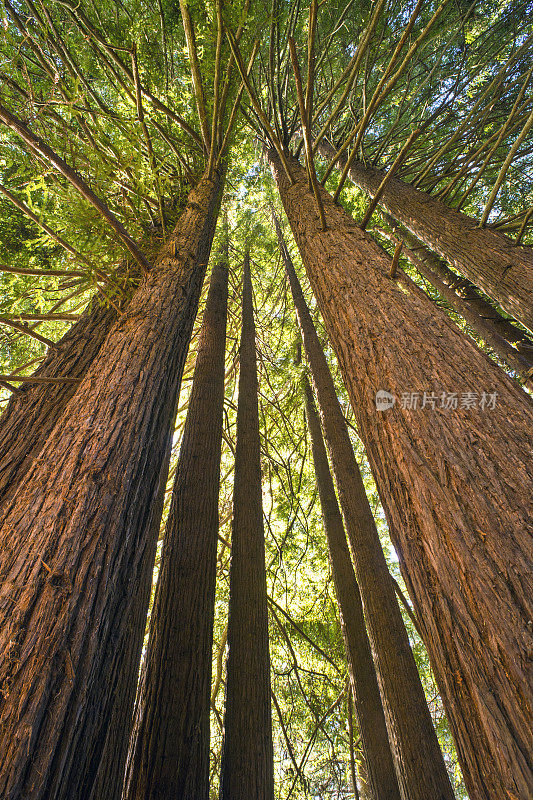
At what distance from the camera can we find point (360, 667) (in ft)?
9.57

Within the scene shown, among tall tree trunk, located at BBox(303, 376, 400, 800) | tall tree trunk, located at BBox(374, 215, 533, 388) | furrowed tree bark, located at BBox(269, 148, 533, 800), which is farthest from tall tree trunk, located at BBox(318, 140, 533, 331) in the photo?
tall tree trunk, located at BBox(303, 376, 400, 800)

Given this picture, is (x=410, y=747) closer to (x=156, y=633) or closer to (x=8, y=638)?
(x=156, y=633)

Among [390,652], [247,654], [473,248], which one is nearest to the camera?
[247,654]

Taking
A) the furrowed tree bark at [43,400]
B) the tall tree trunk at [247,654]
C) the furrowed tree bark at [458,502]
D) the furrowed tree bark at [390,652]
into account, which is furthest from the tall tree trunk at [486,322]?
the furrowed tree bark at [43,400]

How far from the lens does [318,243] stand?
79.3 inches

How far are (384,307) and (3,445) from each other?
191cm

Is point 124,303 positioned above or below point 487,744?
above

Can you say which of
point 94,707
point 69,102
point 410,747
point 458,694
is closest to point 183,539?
point 94,707

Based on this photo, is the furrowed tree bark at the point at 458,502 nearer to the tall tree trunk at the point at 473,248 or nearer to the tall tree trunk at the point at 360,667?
the tall tree trunk at the point at 473,248

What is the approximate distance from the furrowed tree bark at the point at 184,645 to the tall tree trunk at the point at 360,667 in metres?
1.43

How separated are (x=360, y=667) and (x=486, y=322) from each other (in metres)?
3.71

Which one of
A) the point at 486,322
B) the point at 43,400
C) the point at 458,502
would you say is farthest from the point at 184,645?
the point at 486,322

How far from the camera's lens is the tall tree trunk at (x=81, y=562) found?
859 mm

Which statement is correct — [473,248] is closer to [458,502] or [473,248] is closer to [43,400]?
[458,502]
